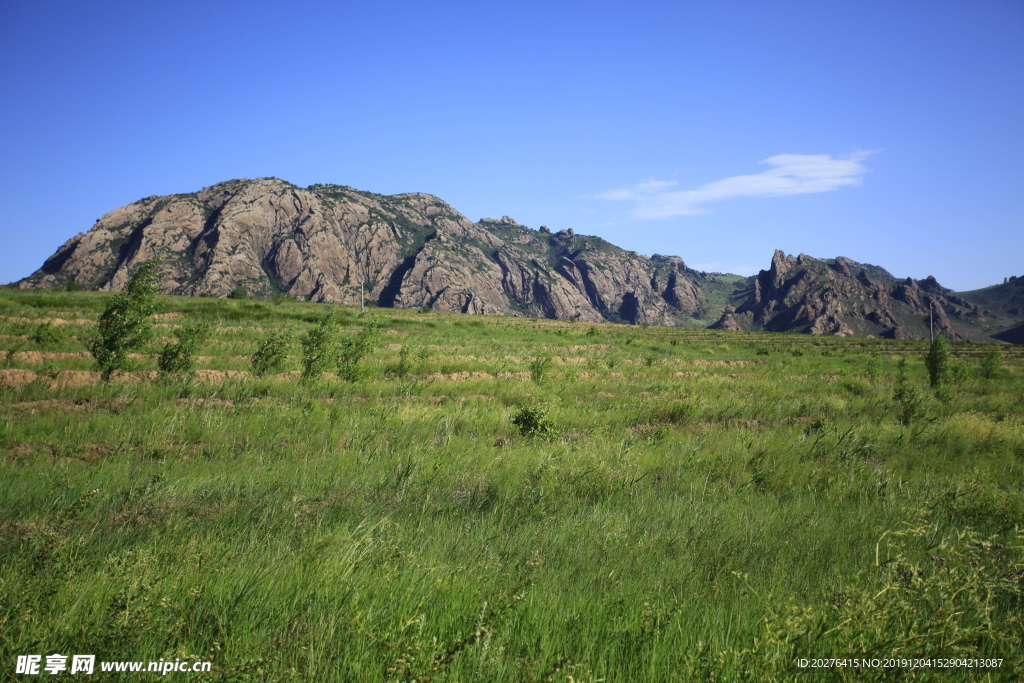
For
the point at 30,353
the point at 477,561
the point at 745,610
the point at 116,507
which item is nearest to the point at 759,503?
the point at 745,610

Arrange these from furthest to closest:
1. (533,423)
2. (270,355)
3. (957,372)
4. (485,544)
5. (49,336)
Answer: (957,372) → (49,336) → (270,355) → (533,423) → (485,544)

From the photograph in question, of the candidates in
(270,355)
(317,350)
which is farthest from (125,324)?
(317,350)

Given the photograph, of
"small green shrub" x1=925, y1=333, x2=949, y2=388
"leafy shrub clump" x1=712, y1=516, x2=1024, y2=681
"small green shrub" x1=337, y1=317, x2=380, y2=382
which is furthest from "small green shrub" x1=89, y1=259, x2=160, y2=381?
"small green shrub" x1=925, y1=333, x2=949, y2=388

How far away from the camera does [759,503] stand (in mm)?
5305

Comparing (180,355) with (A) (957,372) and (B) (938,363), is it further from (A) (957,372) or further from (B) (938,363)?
(A) (957,372)

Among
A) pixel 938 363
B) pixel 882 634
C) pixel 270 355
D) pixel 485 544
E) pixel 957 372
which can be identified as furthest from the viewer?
pixel 957 372

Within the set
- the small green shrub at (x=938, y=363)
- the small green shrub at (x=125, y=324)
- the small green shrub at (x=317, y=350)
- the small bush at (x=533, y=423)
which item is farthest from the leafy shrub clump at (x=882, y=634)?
the small green shrub at (x=938, y=363)

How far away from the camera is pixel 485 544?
3.70 meters

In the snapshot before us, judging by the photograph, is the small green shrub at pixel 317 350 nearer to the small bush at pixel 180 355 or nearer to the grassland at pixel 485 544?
the small bush at pixel 180 355

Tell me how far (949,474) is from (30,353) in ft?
74.6

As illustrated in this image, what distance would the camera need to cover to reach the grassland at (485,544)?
2.35 meters

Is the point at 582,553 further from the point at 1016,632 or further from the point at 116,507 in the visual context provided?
the point at 116,507

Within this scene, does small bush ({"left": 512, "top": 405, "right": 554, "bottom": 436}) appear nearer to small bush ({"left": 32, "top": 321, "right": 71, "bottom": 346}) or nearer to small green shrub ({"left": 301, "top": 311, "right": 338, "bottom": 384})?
small green shrub ({"left": 301, "top": 311, "right": 338, "bottom": 384})

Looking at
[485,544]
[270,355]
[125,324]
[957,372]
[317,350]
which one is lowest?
[485,544]
